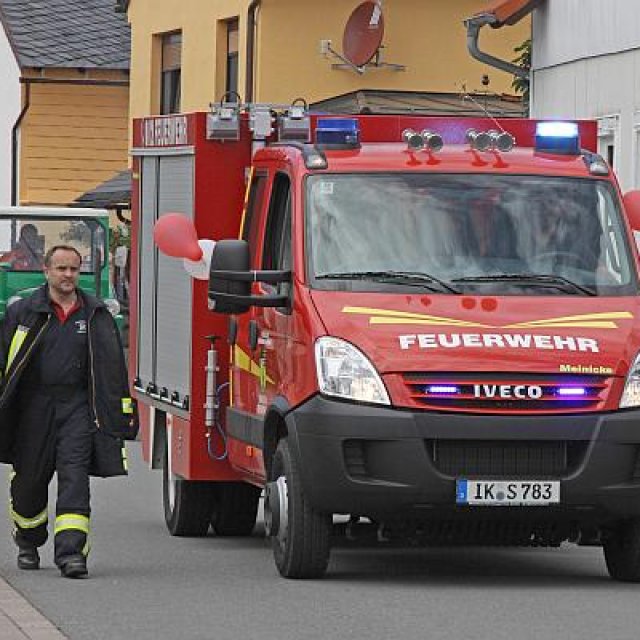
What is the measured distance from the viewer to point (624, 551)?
1264 cm

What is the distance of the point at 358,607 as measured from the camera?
11391mm

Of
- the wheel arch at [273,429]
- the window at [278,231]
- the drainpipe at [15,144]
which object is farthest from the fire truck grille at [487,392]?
the drainpipe at [15,144]

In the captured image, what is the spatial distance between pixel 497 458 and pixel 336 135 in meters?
2.17

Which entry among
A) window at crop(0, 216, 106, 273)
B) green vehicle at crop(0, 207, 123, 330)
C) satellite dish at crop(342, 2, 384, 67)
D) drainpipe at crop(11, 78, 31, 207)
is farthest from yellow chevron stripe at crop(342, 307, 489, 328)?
drainpipe at crop(11, 78, 31, 207)

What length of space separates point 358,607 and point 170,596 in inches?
38.2

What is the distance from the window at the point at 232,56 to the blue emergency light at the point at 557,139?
2382 cm

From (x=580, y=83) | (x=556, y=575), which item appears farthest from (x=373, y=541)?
(x=580, y=83)

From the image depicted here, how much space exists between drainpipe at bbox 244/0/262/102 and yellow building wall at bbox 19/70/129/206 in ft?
39.2

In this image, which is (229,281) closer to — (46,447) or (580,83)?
(46,447)

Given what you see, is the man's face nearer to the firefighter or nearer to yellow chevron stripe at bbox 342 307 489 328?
the firefighter

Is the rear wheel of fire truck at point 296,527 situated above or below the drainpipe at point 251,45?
below

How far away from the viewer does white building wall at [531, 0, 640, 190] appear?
2353cm

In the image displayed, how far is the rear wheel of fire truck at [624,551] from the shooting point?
41.1 feet

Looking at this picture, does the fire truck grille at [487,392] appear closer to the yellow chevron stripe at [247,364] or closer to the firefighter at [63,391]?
the yellow chevron stripe at [247,364]
